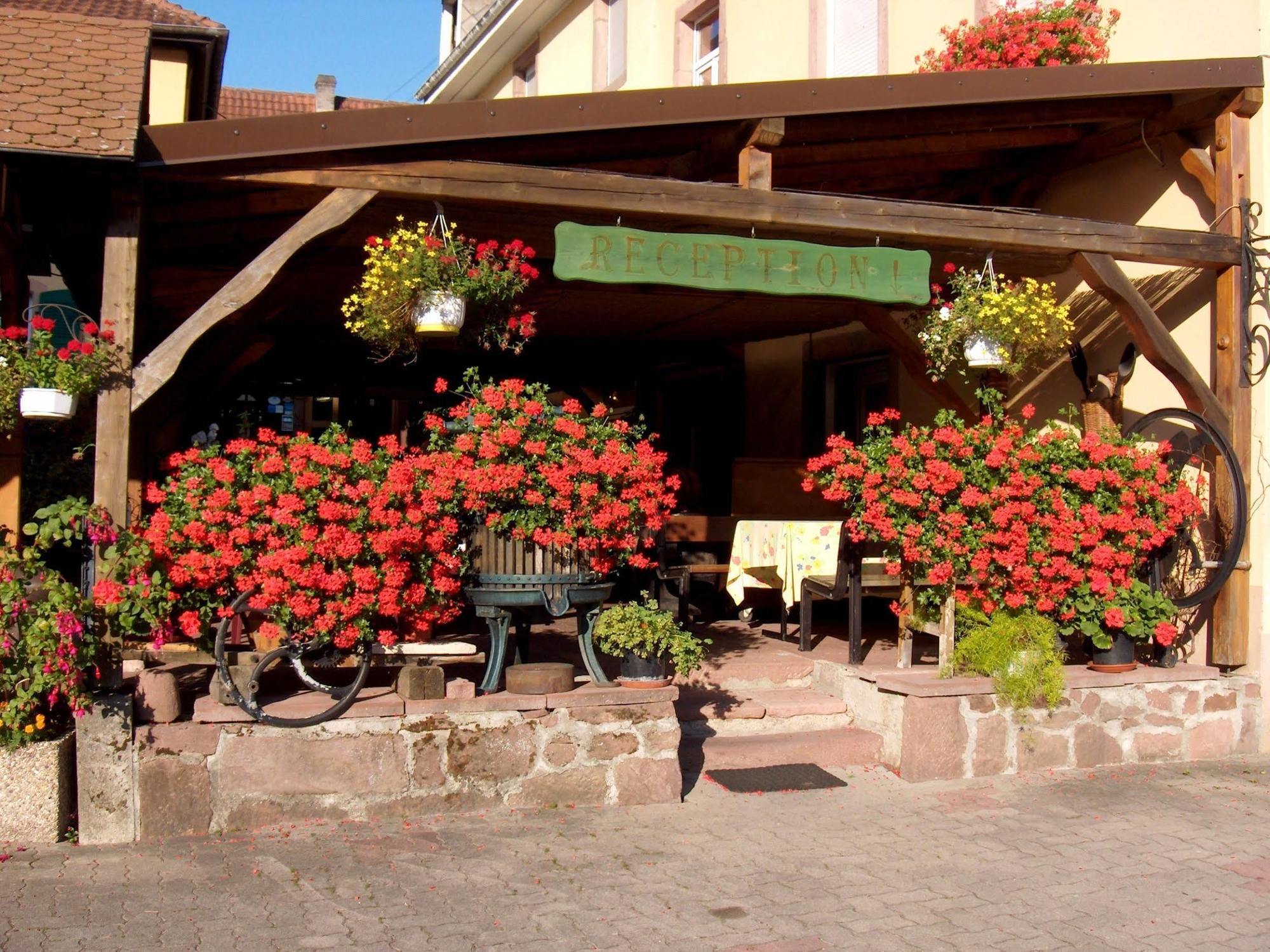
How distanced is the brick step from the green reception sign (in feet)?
7.69

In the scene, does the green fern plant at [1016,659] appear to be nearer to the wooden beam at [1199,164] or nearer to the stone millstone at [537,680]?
the stone millstone at [537,680]

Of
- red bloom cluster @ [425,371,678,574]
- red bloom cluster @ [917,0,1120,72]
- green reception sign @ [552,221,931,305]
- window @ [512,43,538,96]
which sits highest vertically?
window @ [512,43,538,96]

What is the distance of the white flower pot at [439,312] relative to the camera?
571cm

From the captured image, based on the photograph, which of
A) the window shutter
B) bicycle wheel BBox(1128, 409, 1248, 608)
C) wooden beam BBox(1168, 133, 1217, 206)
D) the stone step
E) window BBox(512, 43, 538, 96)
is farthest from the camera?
window BBox(512, 43, 538, 96)

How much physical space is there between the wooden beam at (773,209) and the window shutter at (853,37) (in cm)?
376

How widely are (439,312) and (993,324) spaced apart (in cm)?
309

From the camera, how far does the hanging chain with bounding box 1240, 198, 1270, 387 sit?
23.3ft

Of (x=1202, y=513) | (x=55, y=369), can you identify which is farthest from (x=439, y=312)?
(x=1202, y=513)

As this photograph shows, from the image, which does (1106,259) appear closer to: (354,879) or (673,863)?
(673,863)

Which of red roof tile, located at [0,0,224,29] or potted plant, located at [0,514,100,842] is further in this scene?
red roof tile, located at [0,0,224,29]

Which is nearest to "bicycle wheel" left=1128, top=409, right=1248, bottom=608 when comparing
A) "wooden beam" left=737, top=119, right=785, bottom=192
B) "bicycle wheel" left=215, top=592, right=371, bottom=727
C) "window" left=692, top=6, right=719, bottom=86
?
"wooden beam" left=737, top=119, right=785, bottom=192

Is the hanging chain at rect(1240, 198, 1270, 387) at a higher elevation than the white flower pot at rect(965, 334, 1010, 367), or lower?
higher

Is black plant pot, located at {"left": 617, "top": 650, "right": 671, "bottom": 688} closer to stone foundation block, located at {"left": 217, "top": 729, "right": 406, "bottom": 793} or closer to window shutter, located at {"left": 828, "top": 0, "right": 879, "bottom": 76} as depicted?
stone foundation block, located at {"left": 217, "top": 729, "right": 406, "bottom": 793}

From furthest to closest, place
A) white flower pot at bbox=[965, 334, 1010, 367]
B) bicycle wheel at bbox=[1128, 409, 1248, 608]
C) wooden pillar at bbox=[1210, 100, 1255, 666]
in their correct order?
wooden pillar at bbox=[1210, 100, 1255, 666] → bicycle wheel at bbox=[1128, 409, 1248, 608] → white flower pot at bbox=[965, 334, 1010, 367]
